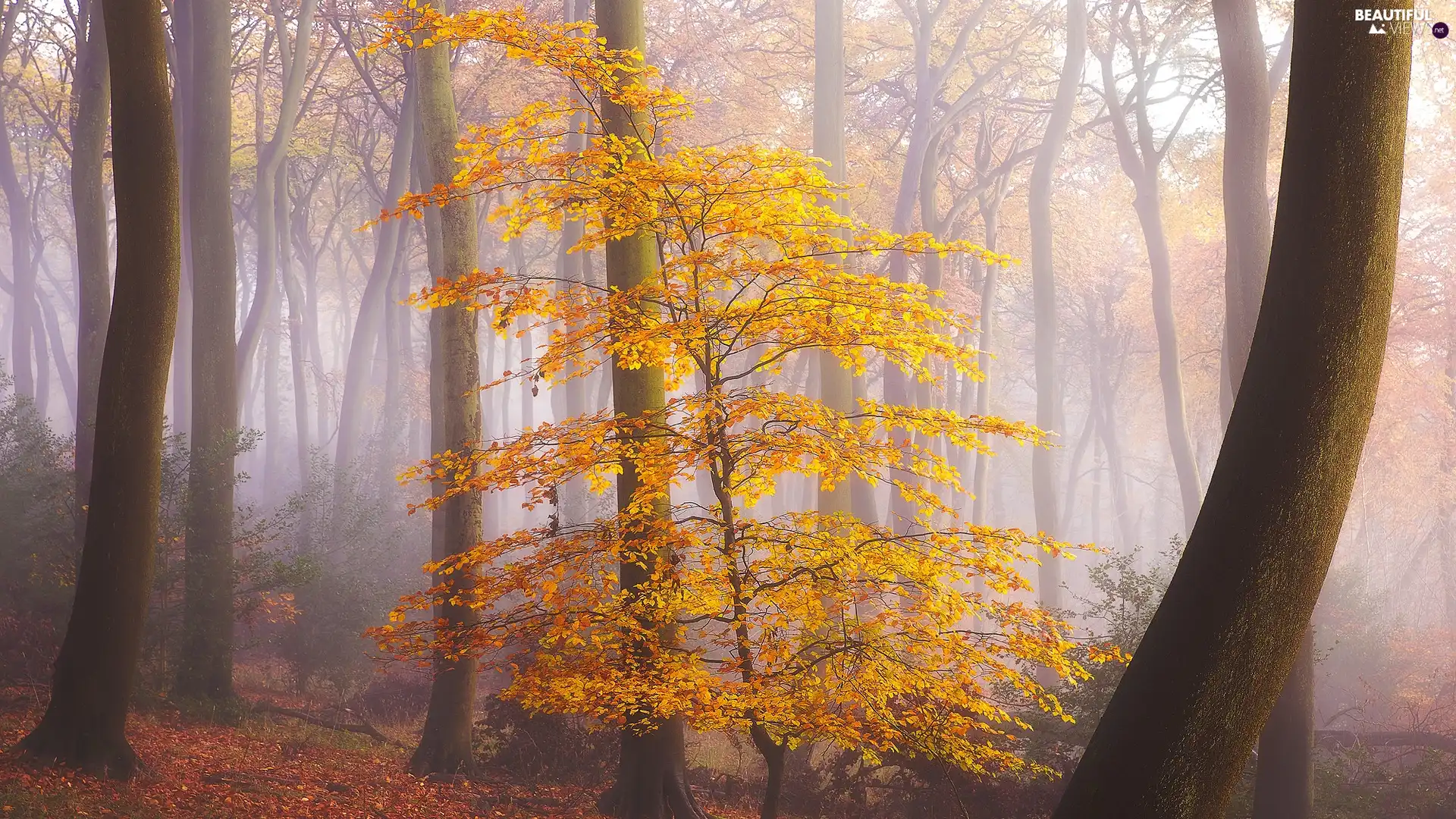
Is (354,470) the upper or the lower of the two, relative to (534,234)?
lower

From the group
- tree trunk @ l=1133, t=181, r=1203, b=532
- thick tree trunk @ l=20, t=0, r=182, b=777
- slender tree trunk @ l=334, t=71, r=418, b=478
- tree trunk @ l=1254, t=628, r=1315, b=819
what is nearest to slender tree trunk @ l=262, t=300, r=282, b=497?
slender tree trunk @ l=334, t=71, r=418, b=478

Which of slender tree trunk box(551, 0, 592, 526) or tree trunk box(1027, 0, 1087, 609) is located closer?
slender tree trunk box(551, 0, 592, 526)

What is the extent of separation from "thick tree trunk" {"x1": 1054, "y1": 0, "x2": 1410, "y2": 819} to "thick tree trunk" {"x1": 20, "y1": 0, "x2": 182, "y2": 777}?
22.4 feet

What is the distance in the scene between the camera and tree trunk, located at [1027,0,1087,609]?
1731 centimetres

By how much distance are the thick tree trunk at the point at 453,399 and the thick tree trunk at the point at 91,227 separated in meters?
5.63

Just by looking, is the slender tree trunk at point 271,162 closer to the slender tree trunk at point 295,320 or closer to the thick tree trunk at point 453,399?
the slender tree trunk at point 295,320

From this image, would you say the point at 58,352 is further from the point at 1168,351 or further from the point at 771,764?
the point at 1168,351

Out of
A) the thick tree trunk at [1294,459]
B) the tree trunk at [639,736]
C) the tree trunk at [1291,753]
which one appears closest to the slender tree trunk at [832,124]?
the tree trunk at [639,736]

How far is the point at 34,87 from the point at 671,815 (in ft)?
85.2

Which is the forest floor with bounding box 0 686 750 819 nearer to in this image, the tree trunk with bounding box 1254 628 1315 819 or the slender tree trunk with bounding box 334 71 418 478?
the tree trunk with bounding box 1254 628 1315 819

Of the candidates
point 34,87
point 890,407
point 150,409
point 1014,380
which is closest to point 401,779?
point 150,409

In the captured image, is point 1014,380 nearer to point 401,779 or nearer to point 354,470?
point 354,470

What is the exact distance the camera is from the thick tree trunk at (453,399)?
9250 mm

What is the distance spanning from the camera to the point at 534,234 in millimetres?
30875
